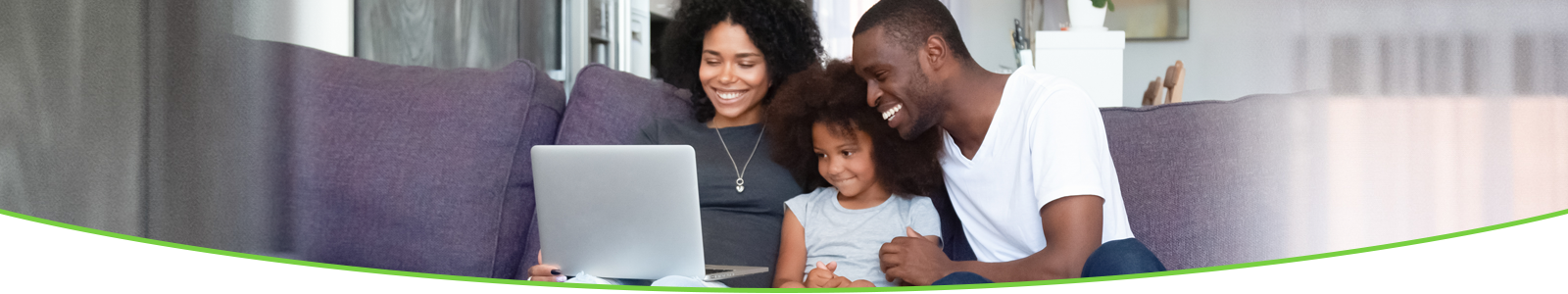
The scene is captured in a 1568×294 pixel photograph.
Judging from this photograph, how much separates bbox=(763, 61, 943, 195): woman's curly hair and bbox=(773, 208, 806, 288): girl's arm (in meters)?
0.05

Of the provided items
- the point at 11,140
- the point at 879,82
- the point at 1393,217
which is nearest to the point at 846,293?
the point at 879,82

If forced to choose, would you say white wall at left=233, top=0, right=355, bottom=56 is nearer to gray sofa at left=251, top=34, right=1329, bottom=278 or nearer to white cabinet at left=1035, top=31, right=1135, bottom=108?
gray sofa at left=251, top=34, right=1329, bottom=278

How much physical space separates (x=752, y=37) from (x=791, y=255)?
0.78ft

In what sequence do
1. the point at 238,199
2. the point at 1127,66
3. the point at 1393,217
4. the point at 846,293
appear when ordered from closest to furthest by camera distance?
1. the point at 846,293
2. the point at 1393,217
3. the point at 238,199
4. the point at 1127,66

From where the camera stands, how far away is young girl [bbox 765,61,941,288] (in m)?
0.83

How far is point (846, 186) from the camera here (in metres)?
0.85

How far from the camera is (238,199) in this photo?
949 mm

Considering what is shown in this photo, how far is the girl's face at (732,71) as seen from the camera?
0.95 m

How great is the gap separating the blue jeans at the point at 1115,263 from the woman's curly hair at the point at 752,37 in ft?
1.16

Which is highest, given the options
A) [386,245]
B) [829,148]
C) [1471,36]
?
[1471,36]

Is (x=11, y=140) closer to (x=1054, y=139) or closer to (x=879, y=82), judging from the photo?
(x=879, y=82)

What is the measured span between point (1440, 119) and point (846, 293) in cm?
62

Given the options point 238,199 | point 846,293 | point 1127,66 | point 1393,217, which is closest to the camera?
point 846,293

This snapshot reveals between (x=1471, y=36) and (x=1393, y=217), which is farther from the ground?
(x=1471, y=36)
